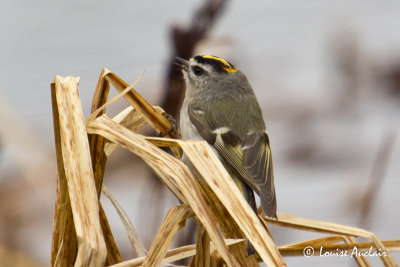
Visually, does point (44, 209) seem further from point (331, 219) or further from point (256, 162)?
point (331, 219)

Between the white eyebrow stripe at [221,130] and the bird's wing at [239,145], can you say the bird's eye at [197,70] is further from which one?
the white eyebrow stripe at [221,130]

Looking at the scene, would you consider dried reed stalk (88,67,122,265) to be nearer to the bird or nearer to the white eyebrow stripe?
the bird

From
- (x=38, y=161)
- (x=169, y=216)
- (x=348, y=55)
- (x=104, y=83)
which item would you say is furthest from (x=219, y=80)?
(x=169, y=216)

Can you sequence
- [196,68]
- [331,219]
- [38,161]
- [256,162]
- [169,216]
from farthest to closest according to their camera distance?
[331,219]
[196,68]
[38,161]
[256,162]
[169,216]

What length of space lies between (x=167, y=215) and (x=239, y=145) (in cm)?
61

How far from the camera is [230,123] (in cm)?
156

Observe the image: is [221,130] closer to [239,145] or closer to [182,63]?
[239,145]

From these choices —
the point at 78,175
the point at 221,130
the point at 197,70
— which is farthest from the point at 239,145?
the point at 78,175

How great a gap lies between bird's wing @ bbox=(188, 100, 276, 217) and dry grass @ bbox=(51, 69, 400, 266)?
0.93 feet

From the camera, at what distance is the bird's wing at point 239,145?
1370 mm

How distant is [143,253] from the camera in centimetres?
109

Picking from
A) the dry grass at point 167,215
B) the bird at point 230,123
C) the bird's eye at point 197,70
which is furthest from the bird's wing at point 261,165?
the bird's eye at point 197,70

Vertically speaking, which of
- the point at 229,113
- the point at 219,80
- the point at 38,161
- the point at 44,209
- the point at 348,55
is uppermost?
the point at 348,55

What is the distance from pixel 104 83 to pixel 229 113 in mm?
601
